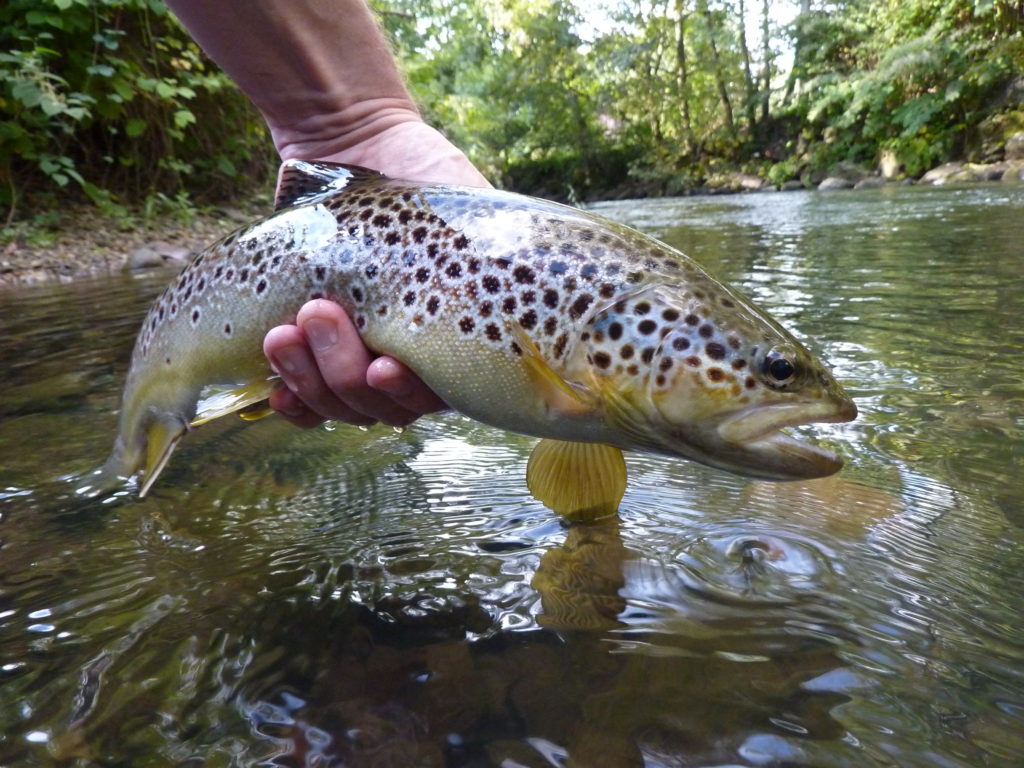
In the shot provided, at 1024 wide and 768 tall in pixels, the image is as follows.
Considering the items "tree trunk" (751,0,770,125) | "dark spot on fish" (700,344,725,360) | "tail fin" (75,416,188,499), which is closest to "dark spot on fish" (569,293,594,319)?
"dark spot on fish" (700,344,725,360)

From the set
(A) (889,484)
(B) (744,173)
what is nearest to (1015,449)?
(A) (889,484)

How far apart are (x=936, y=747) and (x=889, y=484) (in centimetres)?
116

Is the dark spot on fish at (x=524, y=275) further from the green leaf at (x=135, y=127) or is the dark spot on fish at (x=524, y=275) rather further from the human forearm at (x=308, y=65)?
the green leaf at (x=135, y=127)

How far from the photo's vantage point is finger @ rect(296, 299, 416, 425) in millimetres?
1837

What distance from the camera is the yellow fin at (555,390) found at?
5.09 feet

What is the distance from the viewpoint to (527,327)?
65.2 inches

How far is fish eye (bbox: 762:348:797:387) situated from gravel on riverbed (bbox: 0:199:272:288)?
7.61m

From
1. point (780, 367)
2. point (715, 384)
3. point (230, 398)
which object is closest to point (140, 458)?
point (230, 398)

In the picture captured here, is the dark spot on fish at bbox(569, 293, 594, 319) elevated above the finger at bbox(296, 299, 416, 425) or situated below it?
above

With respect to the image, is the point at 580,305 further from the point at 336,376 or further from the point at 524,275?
the point at 336,376

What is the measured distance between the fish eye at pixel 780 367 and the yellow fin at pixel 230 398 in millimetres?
1310

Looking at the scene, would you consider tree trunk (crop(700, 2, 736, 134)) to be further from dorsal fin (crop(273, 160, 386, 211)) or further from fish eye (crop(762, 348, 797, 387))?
fish eye (crop(762, 348, 797, 387))

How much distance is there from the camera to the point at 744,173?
2792 cm

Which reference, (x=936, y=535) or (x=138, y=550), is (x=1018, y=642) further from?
(x=138, y=550)
